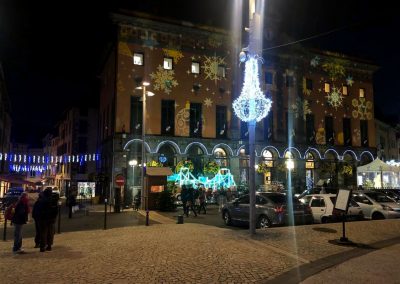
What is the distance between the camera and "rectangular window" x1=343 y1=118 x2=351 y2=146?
4444 cm

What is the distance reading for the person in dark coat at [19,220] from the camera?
10594 millimetres

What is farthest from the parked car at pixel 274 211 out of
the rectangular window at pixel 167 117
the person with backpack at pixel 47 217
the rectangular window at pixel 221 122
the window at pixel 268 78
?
the window at pixel 268 78

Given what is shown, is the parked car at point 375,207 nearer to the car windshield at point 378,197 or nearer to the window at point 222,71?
the car windshield at point 378,197

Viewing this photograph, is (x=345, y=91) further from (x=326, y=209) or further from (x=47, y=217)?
(x=47, y=217)

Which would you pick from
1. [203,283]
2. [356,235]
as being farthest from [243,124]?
[203,283]

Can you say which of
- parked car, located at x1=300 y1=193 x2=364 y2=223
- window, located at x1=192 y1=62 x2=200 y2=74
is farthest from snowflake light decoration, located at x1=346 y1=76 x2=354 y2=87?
parked car, located at x1=300 y1=193 x2=364 y2=223

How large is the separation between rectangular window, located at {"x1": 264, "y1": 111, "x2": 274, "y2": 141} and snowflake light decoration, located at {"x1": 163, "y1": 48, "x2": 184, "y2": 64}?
36.1ft

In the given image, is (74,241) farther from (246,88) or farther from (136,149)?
(136,149)

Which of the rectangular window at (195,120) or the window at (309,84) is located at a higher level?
the window at (309,84)

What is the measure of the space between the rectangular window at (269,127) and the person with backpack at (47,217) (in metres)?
30.4

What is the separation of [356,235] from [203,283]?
24.3 feet

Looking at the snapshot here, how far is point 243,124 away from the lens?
38.6m

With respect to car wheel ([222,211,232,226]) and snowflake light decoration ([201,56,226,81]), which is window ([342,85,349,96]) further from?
car wheel ([222,211,232,226])

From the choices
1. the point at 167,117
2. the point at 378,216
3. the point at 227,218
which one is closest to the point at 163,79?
the point at 167,117
